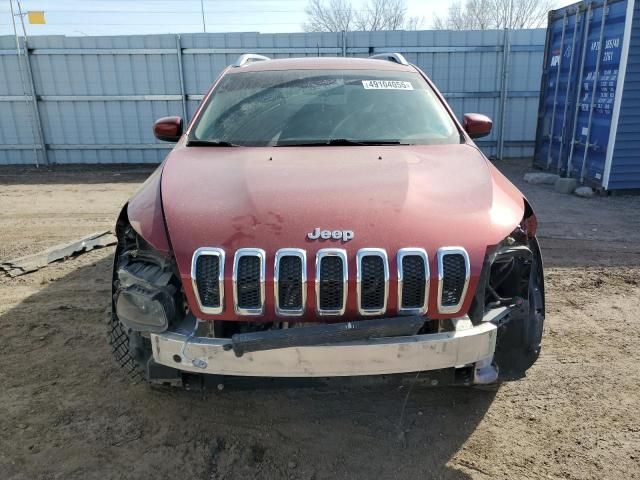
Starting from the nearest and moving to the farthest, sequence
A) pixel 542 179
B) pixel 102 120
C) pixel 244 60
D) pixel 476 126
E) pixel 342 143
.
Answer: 1. pixel 342 143
2. pixel 476 126
3. pixel 244 60
4. pixel 542 179
5. pixel 102 120

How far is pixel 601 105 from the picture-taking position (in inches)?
325

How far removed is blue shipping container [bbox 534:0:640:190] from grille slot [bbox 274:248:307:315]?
751 centimetres

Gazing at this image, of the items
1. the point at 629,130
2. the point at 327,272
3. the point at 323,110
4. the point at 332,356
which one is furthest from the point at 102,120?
the point at 332,356

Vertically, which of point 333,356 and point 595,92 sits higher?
point 595,92

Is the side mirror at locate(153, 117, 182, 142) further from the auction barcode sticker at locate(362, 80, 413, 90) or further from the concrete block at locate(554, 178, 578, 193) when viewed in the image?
the concrete block at locate(554, 178, 578, 193)

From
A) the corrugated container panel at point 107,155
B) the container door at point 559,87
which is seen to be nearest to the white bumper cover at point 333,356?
the container door at point 559,87

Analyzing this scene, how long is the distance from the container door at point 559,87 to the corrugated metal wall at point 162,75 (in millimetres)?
1743

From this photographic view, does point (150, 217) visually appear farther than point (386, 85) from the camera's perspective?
No

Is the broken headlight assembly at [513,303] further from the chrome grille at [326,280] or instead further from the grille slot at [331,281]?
the grille slot at [331,281]

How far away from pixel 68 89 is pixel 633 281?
11516 millimetres

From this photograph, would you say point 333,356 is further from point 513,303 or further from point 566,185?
point 566,185

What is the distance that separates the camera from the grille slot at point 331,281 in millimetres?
2174

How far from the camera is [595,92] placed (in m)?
8.38

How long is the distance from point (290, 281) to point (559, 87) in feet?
29.9
